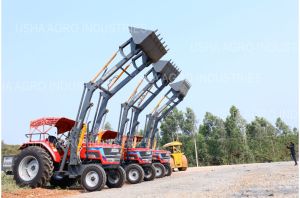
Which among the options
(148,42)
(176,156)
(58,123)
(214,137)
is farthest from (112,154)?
(214,137)

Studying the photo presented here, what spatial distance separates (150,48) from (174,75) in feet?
14.7

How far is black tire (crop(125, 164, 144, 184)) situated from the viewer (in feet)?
47.3

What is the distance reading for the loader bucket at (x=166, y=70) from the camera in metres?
17.2

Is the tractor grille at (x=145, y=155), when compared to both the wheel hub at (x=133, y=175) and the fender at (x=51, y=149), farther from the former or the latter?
the fender at (x=51, y=149)

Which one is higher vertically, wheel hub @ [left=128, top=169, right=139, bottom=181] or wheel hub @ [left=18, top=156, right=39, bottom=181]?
wheel hub @ [left=18, top=156, right=39, bottom=181]

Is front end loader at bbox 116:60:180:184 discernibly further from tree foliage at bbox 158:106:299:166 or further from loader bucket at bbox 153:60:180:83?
tree foliage at bbox 158:106:299:166

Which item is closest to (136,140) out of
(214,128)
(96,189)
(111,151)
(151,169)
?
(151,169)

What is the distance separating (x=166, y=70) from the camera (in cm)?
1744

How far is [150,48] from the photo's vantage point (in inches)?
548

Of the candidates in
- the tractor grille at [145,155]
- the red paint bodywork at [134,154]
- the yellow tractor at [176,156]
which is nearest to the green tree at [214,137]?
the yellow tractor at [176,156]

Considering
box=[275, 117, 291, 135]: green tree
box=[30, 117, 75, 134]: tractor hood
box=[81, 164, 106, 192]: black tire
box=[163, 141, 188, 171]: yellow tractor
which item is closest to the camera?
box=[81, 164, 106, 192]: black tire

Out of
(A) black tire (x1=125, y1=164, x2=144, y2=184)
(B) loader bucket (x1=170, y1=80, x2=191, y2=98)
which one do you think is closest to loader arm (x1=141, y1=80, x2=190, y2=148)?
(B) loader bucket (x1=170, y1=80, x2=191, y2=98)

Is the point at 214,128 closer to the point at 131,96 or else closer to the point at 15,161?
the point at 131,96

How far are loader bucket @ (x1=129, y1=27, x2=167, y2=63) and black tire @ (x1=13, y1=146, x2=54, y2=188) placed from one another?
5.32 m
